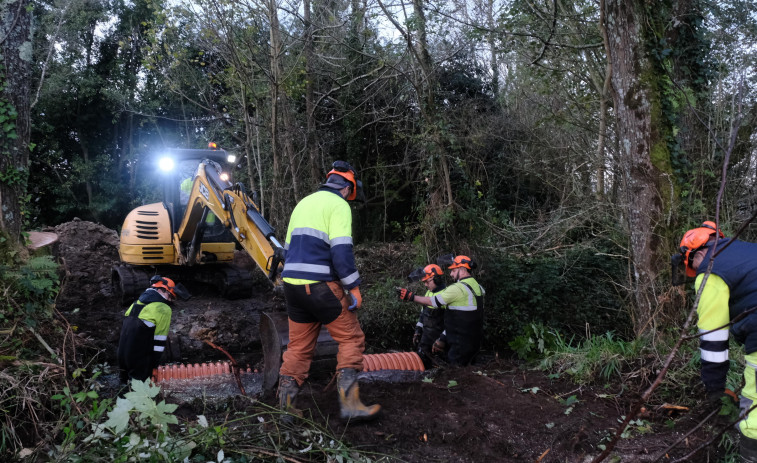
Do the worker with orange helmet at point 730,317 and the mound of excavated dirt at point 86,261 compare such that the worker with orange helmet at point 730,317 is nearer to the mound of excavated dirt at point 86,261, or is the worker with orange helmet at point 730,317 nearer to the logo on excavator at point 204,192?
the logo on excavator at point 204,192

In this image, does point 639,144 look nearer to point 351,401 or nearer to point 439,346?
point 439,346

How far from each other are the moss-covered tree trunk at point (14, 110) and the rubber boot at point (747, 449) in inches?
223

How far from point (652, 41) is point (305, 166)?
9823 millimetres

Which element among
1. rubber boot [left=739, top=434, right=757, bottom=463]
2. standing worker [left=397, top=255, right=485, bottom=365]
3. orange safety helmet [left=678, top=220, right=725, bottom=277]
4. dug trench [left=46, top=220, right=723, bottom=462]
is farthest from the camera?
standing worker [left=397, top=255, right=485, bottom=365]

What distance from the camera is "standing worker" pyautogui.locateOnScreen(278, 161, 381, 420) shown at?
4.20m

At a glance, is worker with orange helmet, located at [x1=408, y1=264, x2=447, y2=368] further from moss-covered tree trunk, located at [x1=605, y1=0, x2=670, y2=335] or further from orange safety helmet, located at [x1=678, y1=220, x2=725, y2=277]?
orange safety helmet, located at [x1=678, y1=220, x2=725, y2=277]

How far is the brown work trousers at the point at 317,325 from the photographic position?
423cm

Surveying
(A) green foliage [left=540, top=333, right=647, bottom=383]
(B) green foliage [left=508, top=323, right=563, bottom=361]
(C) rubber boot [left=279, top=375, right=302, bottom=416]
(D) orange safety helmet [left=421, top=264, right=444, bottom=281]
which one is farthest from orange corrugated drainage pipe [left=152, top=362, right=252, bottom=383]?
(A) green foliage [left=540, top=333, right=647, bottom=383]

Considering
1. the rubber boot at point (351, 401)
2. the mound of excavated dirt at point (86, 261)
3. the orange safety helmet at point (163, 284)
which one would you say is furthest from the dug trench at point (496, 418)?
the mound of excavated dirt at point (86, 261)

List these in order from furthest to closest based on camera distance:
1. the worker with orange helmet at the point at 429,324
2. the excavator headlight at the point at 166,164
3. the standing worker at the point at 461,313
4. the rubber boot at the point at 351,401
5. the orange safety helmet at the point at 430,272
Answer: the excavator headlight at the point at 166,164 → the worker with orange helmet at the point at 429,324 → the orange safety helmet at the point at 430,272 → the standing worker at the point at 461,313 → the rubber boot at the point at 351,401

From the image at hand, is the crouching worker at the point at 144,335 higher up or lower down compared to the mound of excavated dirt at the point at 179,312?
higher up

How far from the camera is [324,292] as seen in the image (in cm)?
423

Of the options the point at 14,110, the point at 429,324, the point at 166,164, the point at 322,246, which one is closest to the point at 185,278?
the point at 166,164

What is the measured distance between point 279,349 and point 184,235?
4812 mm
